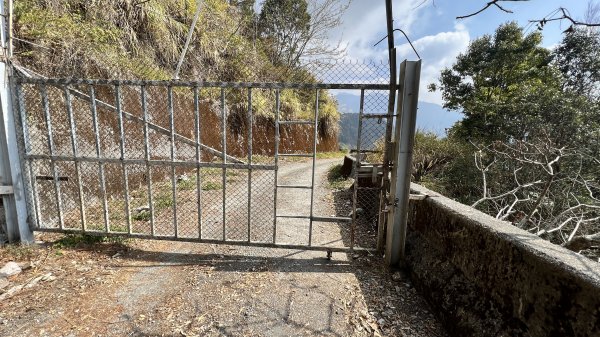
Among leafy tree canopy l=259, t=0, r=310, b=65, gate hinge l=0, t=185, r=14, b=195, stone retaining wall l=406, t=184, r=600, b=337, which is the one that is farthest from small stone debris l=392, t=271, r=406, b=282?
leafy tree canopy l=259, t=0, r=310, b=65

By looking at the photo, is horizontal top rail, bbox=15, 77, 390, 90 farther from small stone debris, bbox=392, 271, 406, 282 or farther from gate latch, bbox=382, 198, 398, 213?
small stone debris, bbox=392, 271, 406, 282

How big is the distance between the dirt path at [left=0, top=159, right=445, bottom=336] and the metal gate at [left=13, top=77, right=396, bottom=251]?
273 millimetres

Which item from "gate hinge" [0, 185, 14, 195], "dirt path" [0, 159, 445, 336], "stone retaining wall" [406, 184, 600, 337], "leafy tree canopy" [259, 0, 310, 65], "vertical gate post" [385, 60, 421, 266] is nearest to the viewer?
"stone retaining wall" [406, 184, 600, 337]

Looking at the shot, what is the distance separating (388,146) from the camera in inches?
134

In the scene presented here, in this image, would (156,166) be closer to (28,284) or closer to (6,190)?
(6,190)

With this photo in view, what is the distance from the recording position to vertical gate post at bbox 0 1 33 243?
3326mm

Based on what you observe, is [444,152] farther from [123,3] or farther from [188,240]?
[123,3]

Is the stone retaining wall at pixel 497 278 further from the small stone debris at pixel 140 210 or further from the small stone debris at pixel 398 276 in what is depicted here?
the small stone debris at pixel 140 210

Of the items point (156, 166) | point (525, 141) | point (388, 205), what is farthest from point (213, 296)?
point (525, 141)

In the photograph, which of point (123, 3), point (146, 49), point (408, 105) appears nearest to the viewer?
point (408, 105)

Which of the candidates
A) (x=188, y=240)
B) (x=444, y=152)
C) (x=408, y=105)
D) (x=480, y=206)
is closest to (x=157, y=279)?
(x=188, y=240)

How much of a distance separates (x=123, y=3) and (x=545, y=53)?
17649 millimetres

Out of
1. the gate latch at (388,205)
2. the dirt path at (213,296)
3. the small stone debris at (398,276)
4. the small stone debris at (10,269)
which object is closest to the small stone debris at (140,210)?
the dirt path at (213,296)

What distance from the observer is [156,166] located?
229 inches
